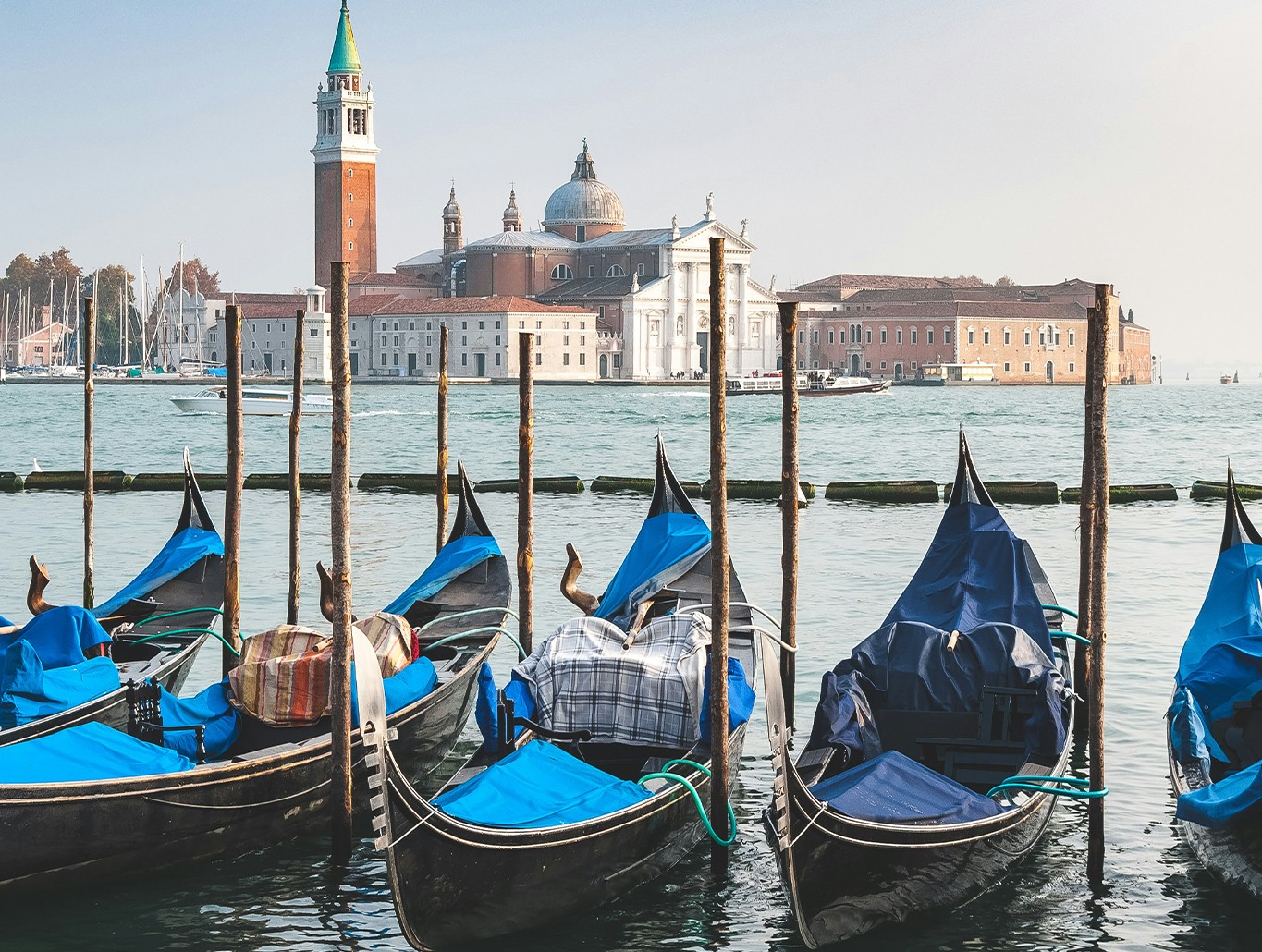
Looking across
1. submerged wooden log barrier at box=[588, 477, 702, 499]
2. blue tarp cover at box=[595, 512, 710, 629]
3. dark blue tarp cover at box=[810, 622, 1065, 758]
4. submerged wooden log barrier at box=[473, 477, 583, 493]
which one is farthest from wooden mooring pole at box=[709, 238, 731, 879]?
submerged wooden log barrier at box=[473, 477, 583, 493]

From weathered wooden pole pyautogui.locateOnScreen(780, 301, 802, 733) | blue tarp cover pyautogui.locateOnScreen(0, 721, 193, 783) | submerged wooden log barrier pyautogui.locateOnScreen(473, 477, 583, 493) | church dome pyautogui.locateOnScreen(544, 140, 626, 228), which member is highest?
church dome pyautogui.locateOnScreen(544, 140, 626, 228)

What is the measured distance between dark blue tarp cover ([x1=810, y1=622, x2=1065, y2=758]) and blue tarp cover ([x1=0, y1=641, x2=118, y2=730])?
199 centimetres

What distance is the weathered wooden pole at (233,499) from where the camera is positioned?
5.59m

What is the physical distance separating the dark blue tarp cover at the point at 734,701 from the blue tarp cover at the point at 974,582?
1.88ft

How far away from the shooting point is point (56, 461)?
67.3 feet

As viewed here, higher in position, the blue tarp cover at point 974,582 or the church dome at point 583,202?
the church dome at point 583,202

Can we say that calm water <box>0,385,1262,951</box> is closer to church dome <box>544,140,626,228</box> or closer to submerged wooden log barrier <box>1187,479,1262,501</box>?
submerged wooden log barrier <box>1187,479,1262,501</box>

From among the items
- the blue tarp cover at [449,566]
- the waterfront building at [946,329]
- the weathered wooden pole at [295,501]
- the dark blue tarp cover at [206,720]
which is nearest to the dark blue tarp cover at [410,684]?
the dark blue tarp cover at [206,720]

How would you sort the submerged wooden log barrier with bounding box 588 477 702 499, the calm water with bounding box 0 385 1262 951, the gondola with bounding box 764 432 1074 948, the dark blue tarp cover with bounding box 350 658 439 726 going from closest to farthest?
1. the gondola with bounding box 764 432 1074 948
2. the calm water with bounding box 0 385 1262 951
3. the dark blue tarp cover with bounding box 350 658 439 726
4. the submerged wooden log barrier with bounding box 588 477 702 499

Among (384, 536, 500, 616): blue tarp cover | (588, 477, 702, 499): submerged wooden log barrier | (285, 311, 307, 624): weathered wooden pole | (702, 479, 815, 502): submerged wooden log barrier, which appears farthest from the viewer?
(588, 477, 702, 499): submerged wooden log barrier

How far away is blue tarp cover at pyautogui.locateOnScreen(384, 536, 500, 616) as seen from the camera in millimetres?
5758

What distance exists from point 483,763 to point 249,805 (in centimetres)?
58

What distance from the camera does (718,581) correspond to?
389cm

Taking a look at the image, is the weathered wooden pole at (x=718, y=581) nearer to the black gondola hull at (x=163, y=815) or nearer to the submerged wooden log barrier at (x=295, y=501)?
the black gondola hull at (x=163, y=815)
